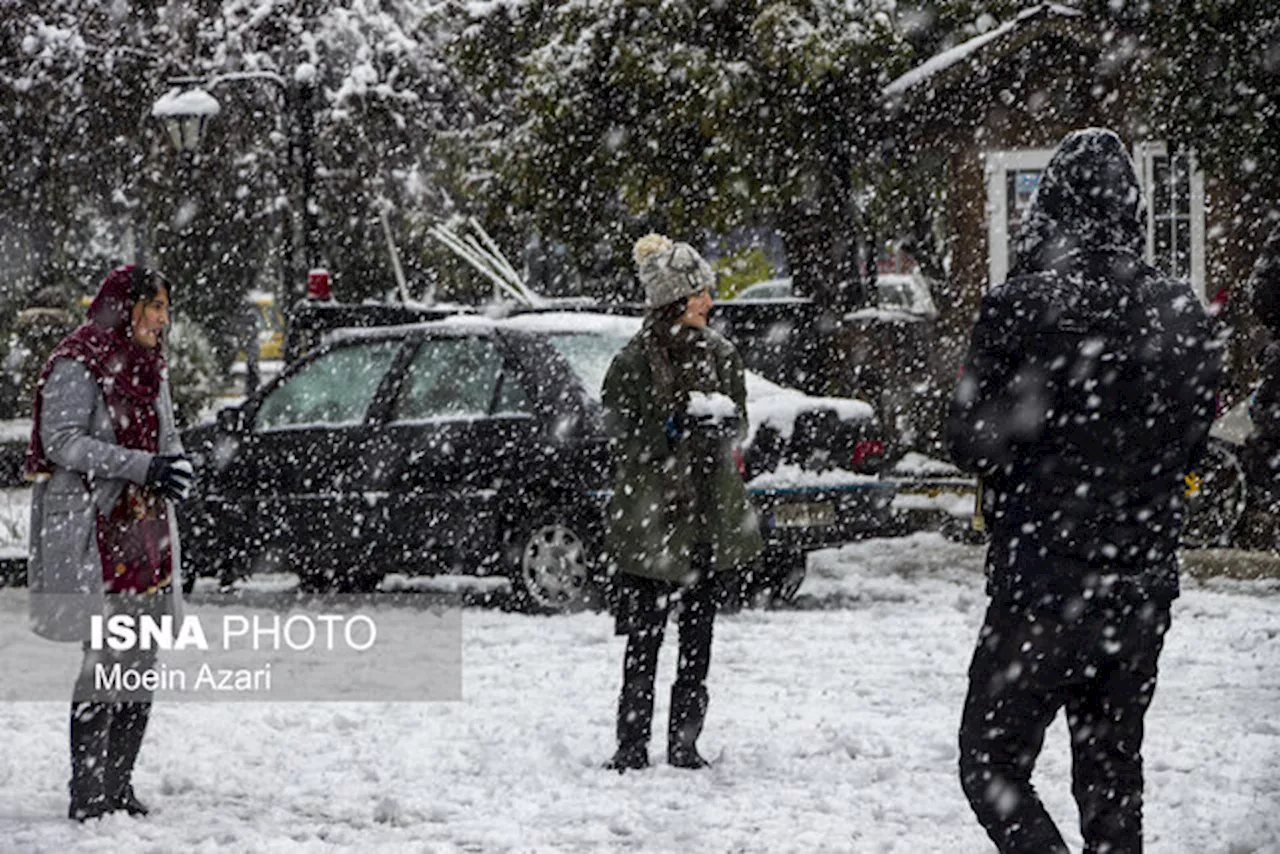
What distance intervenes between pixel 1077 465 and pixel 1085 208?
56cm

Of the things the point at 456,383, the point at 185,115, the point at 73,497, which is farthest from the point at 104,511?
the point at 185,115

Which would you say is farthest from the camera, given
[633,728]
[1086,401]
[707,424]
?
[707,424]

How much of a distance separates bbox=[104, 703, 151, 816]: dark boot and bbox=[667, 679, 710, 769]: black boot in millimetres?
1806

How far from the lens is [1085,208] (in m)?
4.65

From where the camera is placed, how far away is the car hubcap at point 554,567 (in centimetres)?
1170

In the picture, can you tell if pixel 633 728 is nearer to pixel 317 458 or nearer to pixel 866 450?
pixel 866 450

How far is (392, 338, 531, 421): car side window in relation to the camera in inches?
469

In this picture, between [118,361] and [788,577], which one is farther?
[788,577]

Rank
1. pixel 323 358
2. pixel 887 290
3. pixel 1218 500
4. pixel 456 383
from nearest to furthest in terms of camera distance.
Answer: pixel 456 383 < pixel 323 358 < pixel 1218 500 < pixel 887 290

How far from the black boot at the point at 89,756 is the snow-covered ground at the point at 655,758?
0.10 metres

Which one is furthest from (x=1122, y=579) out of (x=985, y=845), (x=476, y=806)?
(x=476, y=806)

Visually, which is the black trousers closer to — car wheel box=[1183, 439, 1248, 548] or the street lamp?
car wheel box=[1183, 439, 1248, 548]

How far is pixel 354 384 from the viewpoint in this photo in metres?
12.5

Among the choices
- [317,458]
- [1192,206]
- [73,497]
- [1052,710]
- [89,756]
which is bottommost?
[89,756]
